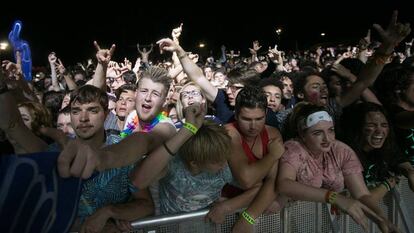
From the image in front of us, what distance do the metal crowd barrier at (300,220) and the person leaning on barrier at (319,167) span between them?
0.54ft

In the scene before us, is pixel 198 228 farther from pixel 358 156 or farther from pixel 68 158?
pixel 358 156

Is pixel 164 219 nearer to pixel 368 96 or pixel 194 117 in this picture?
pixel 194 117

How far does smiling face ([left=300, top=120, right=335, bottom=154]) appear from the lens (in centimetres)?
288

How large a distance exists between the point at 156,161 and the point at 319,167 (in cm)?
124

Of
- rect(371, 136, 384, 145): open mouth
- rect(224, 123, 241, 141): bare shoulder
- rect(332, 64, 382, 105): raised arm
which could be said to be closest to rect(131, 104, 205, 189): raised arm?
rect(224, 123, 241, 141): bare shoulder

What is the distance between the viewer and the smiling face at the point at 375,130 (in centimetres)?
326

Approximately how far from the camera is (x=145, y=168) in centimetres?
232

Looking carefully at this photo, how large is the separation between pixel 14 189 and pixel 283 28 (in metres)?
44.0

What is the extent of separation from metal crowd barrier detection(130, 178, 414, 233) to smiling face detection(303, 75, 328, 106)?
1143mm

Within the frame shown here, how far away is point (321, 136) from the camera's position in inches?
114

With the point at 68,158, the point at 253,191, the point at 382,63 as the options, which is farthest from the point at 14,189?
the point at 382,63

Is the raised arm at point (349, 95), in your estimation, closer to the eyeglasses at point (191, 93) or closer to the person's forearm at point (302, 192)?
the eyeglasses at point (191, 93)

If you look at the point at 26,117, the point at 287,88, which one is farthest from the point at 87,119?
the point at 287,88

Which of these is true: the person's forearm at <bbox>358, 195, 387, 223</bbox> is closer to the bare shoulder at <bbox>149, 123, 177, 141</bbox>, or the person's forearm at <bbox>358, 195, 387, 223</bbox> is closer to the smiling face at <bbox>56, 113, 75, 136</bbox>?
the bare shoulder at <bbox>149, 123, 177, 141</bbox>
